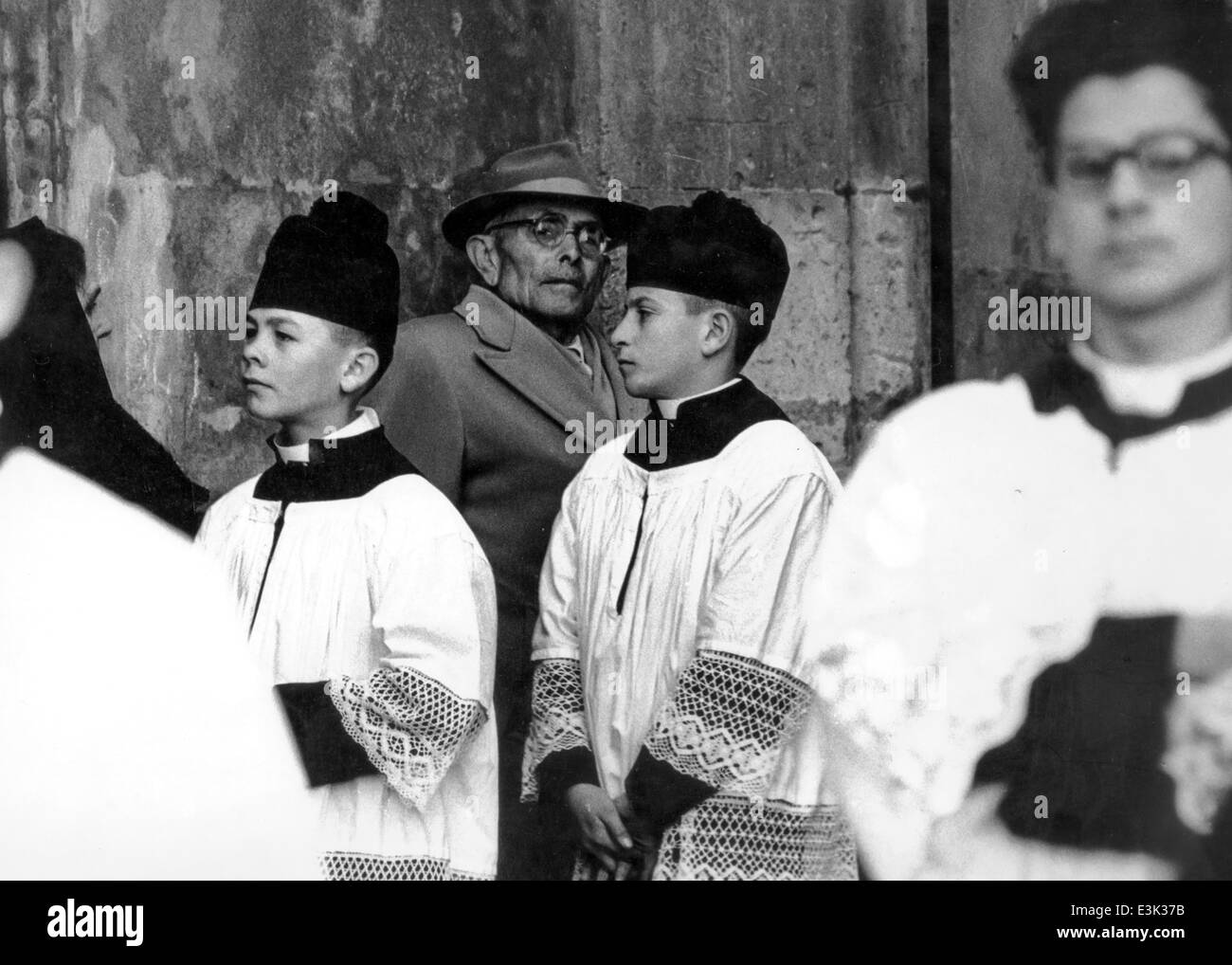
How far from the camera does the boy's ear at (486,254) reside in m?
6.39

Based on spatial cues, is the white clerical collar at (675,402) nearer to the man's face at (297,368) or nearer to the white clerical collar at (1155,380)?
the man's face at (297,368)

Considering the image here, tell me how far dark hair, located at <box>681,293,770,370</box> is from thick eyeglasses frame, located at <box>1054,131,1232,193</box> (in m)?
1.02

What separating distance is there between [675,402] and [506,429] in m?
0.52

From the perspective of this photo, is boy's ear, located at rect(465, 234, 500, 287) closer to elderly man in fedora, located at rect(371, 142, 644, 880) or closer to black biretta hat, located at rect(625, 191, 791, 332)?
elderly man in fedora, located at rect(371, 142, 644, 880)

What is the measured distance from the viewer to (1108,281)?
6.28m

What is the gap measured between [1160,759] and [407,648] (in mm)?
2163

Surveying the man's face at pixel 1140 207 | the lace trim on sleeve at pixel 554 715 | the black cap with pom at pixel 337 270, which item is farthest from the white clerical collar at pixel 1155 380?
the black cap with pom at pixel 337 270

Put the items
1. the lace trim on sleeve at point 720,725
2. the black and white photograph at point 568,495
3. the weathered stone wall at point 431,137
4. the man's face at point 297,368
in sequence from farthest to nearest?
1. the weathered stone wall at point 431,137
2. the man's face at point 297,368
3. the black and white photograph at point 568,495
4. the lace trim on sleeve at point 720,725

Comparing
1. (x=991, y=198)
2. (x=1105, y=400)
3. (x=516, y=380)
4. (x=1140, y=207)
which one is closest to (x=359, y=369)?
(x=516, y=380)

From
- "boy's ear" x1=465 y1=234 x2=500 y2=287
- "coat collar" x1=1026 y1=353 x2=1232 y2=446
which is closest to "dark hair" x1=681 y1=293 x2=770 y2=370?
"boy's ear" x1=465 y1=234 x2=500 y2=287

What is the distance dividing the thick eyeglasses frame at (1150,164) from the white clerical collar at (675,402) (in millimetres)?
1183

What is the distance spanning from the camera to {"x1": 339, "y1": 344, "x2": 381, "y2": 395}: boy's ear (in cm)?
618
